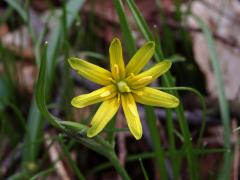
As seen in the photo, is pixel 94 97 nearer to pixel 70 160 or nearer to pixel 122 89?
pixel 122 89

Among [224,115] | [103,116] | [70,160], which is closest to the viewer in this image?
[103,116]

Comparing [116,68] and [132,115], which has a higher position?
[116,68]

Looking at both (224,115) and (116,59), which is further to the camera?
(224,115)

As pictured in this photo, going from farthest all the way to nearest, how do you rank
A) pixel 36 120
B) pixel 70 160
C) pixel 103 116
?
pixel 36 120 → pixel 70 160 → pixel 103 116

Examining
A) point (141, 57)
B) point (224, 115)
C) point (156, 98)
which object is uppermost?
point (141, 57)

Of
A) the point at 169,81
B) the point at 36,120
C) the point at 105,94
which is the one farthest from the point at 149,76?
the point at 36,120

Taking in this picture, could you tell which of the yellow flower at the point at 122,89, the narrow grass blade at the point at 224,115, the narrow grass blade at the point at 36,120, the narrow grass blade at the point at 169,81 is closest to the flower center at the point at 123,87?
the yellow flower at the point at 122,89

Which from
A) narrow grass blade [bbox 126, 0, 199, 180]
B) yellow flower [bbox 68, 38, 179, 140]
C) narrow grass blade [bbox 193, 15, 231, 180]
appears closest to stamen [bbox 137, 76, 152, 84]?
yellow flower [bbox 68, 38, 179, 140]
